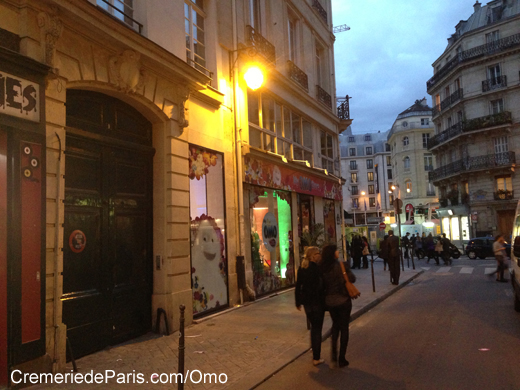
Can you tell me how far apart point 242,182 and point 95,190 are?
4827mm

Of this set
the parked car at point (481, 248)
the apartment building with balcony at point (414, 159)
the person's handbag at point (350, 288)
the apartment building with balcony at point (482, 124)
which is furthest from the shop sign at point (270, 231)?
the apartment building with balcony at point (414, 159)

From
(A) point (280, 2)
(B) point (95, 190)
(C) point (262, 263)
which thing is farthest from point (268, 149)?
(B) point (95, 190)

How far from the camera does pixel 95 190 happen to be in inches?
276

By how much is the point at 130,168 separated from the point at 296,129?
9.04 metres

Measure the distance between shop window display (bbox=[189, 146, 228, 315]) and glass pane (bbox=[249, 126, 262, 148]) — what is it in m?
2.10

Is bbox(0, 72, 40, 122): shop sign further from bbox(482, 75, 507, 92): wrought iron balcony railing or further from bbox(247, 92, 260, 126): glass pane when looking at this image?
bbox(482, 75, 507, 92): wrought iron balcony railing

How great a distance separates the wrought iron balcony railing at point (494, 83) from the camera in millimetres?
39750

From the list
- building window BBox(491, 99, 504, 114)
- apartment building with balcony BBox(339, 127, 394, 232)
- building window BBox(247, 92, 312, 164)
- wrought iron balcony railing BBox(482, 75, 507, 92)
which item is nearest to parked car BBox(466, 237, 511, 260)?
building window BBox(247, 92, 312, 164)

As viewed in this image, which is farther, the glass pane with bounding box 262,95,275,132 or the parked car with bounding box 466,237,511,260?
the parked car with bounding box 466,237,511,260

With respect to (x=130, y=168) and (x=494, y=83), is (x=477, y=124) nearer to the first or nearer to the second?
(x=494, y=83)

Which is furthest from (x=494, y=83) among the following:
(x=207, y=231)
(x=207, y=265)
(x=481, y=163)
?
(x=207, y=265)

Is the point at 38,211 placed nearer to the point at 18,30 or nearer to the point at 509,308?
the point at 18,30

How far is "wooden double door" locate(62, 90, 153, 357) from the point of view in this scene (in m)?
6.50

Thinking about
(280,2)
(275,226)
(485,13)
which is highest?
(485,13)
